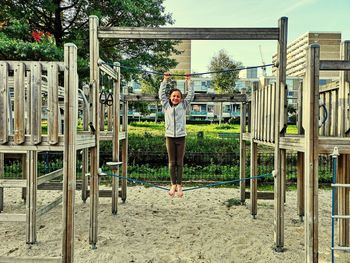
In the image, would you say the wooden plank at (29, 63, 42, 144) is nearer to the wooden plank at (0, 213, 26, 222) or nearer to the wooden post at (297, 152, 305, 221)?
the wooden plank at (0, 213, 26, 222)

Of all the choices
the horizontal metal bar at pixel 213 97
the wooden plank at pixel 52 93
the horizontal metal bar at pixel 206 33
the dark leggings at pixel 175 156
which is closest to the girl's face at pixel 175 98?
the dark leggings at pixel 175 156

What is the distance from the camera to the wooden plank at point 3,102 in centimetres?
353

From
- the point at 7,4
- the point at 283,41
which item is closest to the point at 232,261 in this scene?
the point at 283,41

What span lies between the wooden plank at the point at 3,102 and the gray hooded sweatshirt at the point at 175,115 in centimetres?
245

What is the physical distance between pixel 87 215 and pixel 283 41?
15.0ft

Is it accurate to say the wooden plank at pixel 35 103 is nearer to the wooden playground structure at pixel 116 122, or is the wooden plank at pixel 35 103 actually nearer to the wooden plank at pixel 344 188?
the wooden playground structure at pixel 116 122

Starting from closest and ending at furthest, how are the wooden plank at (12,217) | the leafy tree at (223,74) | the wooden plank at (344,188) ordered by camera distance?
the wooden plank at (12,217) < the wooden plank at (344,188) < the leafy tree at (223,74)

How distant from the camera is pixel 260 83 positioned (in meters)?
5.82

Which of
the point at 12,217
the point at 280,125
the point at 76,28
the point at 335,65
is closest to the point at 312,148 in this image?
the point at 335,65

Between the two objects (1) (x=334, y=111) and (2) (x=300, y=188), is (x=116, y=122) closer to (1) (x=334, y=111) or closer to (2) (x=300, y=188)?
(1) (x=334, y=111)

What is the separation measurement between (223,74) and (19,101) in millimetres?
24822

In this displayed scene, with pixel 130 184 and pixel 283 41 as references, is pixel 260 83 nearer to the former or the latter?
pixel 283 41

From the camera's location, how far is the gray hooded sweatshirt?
5285mm

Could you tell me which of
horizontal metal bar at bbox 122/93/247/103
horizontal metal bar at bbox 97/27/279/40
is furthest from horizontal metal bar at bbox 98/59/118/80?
horizontal metal bar at bbox 122/93/247/103
